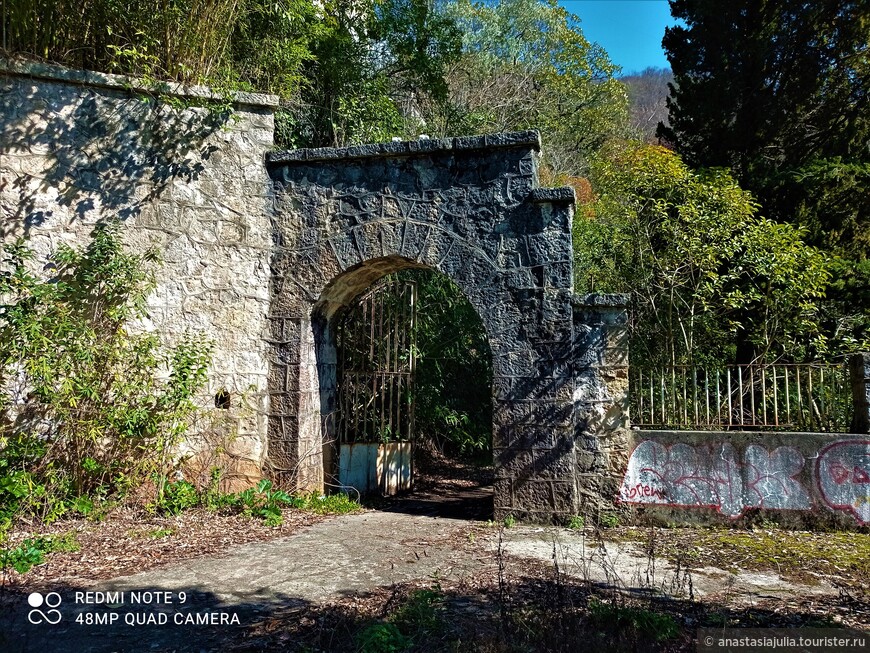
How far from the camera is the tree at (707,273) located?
9.29 metres

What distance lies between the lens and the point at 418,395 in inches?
404

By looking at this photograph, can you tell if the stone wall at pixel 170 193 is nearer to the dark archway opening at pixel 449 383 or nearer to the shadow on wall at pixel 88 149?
the shadow on wall at pixel 88 149

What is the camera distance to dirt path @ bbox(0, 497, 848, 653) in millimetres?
3559

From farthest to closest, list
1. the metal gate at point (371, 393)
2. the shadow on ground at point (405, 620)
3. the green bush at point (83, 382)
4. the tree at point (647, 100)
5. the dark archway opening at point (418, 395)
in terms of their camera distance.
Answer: the tree at point (647, 100) < the metal gate at point (371, 393) < the dark archway opening at point (418, 395) < the green bush at point (83, 382) < the shadow on ground at point (405, 620)

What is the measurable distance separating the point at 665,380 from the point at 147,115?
219 inches

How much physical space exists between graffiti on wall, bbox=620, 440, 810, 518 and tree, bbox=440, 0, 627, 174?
45.7 ft

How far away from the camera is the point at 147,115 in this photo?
21.9 ft

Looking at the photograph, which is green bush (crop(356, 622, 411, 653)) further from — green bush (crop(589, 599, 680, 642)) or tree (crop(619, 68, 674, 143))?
tree (crop(619, 68, 674, 143))

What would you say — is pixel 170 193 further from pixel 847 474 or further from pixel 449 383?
pixel 847 474

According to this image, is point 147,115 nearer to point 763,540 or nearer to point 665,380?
point 665,380

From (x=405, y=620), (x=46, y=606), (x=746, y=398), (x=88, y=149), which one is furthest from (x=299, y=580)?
(x=88, y=149)

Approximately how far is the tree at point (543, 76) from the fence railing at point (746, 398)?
13.4 meters

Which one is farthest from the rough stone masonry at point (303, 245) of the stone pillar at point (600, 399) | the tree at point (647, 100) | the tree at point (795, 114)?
the tree at point (647, 100)

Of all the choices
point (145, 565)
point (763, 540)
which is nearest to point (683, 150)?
point (763, 540)
